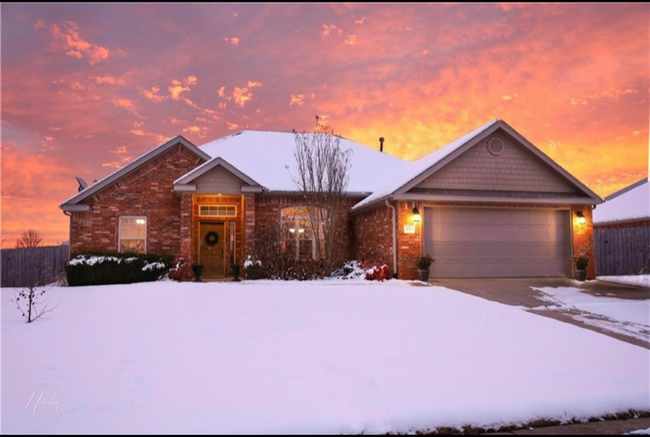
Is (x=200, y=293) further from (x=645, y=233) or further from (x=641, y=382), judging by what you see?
(x=645, y=233)

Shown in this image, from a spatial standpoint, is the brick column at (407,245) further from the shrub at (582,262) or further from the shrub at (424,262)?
the shrub at (582,262)

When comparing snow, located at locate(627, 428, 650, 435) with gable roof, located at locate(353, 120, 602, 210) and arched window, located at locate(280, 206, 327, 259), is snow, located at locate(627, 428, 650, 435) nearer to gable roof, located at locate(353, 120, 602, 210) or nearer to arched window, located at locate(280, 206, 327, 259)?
gable roof, located at locate(353, 120, 602, 210)

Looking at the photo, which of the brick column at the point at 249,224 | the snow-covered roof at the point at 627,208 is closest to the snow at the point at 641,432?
the brick column at the point at 249,224

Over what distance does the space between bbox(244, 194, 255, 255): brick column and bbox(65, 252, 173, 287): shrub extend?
286cm

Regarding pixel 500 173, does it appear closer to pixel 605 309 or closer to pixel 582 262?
pixel 582 262

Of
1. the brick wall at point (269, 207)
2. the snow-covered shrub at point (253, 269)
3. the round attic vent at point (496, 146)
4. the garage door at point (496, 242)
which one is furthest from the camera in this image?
the brick wall at point (269, 207)

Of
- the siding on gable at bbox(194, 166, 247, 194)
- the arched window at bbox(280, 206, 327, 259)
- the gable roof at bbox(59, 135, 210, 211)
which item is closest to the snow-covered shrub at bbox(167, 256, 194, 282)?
the siding on gable at bbox(194, 166, 247, 194)

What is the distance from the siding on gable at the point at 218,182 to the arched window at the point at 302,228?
2132 millimetres

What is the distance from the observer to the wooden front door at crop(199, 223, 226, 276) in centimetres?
1717

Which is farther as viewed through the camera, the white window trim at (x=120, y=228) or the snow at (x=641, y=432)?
the white window trim at (x=120, y=228)

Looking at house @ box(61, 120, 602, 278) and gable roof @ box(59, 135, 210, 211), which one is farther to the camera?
gable roof @ box(59, 135, 210, 211)

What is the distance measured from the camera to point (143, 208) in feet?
52.3

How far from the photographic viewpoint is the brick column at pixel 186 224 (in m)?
14.9

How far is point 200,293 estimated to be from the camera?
32.9ft
